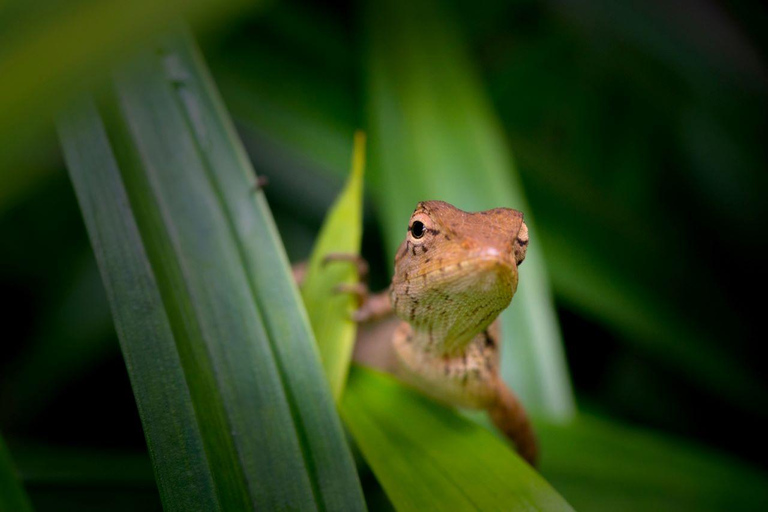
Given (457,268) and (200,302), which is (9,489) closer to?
(200,302)

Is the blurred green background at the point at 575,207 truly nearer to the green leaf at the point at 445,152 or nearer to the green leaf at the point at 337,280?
the green leaf at the point at 445,152

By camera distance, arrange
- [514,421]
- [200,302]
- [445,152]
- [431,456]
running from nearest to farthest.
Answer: [200,302] < [431,456] < [514,421] < [445,152]

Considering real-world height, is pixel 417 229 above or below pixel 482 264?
above

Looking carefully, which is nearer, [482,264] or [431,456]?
[482,264]

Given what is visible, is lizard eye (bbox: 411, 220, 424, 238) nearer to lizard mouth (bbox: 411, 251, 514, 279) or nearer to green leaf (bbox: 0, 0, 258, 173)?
lizard mouth (bbox: 411, 251, 514, 279)

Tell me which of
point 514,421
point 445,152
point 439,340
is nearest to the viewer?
point 439,340

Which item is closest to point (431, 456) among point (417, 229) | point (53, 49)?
point (417, 229)

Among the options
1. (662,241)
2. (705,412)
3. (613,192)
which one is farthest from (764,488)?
(613,192)

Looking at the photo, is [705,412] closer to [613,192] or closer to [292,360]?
Answer: [613,192]
